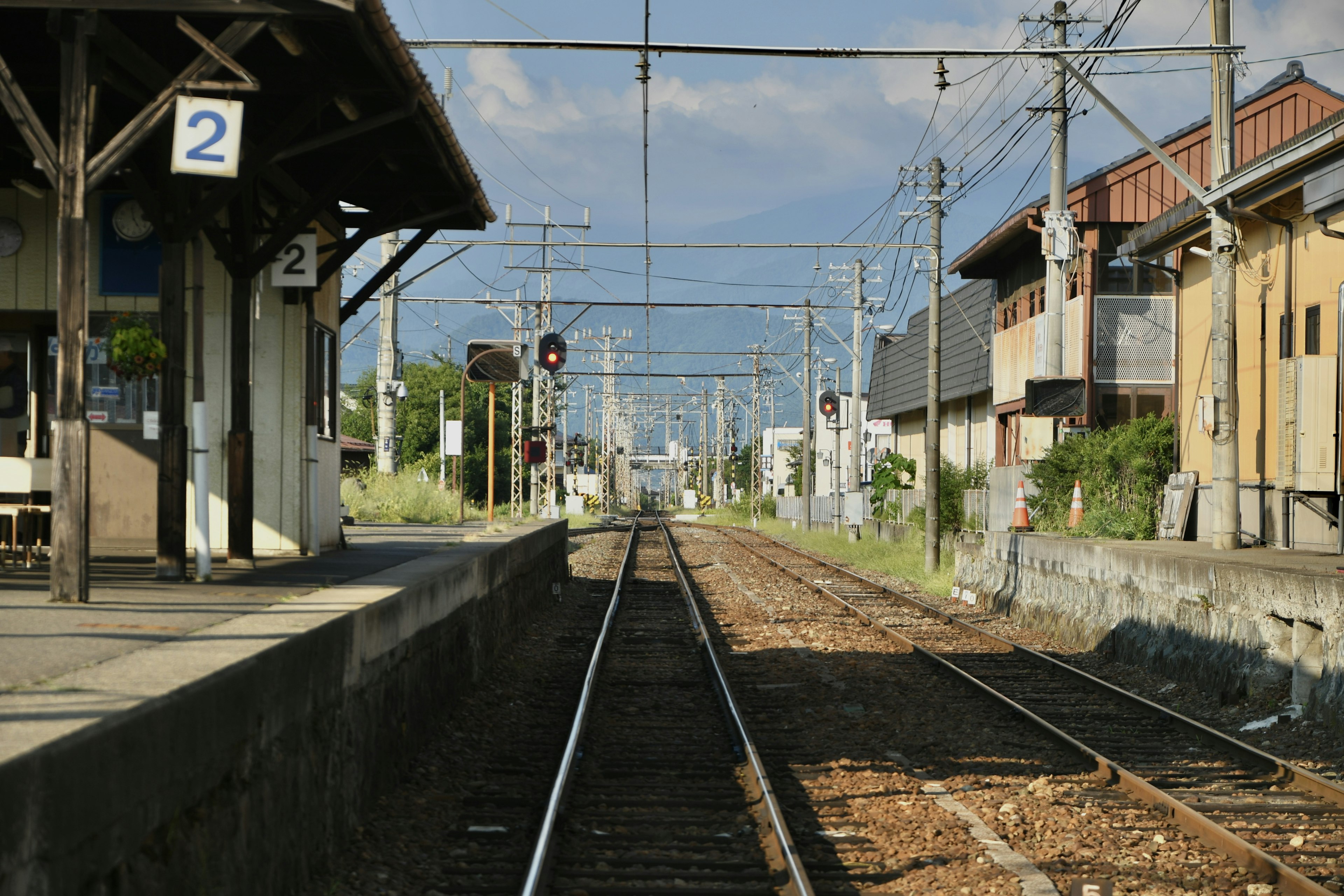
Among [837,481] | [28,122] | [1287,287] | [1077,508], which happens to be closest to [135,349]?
[28,122]

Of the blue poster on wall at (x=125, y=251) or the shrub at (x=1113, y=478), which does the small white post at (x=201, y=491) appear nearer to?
the blue poster on wall at (x=125, y=251)

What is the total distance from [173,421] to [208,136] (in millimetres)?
2406

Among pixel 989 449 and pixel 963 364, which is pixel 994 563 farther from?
pixel 963 364

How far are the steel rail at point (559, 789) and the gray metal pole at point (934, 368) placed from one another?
1155 centimetres

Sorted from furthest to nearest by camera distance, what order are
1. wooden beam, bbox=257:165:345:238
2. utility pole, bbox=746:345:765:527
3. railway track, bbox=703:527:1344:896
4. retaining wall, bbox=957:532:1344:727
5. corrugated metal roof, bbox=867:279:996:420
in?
utility pole, bbox=746:345:765:527 → corrugated metal roof, bbox=867:279:996:420 → wooden beam, bbox=257:165:345:238 → retaining wall, bbox=957:532:1344:727 → railway track, bbox=703:527:1344:896

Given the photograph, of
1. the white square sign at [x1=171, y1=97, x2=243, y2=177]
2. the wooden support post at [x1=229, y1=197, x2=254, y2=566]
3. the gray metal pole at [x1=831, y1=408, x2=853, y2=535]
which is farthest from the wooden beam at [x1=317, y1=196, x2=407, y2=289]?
the gray metal pole at [x1=831, y1=408, x2=853, y2=535]

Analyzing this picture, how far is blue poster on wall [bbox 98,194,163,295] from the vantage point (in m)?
11.5

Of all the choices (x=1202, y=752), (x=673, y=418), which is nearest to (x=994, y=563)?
(x=1202, y=752)

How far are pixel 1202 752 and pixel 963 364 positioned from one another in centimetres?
2998

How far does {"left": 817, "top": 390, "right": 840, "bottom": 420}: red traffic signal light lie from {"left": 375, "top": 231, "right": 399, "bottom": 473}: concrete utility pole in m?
16.8

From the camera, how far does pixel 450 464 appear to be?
7500cm

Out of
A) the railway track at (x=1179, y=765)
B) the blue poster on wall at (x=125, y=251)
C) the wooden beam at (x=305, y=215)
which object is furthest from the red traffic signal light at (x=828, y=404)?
the wooden beam at (x=305, y=215)

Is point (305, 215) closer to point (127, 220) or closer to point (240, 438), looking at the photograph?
point (240, 438)

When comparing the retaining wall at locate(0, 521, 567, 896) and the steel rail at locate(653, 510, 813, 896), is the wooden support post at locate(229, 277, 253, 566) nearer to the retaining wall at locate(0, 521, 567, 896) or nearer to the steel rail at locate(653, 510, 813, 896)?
the retaining wall at locate(0, 521, 567, 896)
